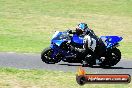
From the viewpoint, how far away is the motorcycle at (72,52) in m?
18.5

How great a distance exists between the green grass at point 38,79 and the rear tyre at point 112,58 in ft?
8.75

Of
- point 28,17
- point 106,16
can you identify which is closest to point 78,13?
point 106,16

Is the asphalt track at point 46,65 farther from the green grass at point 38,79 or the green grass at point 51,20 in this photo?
the green grass at point 51,20

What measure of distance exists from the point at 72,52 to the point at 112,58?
1.69 metres

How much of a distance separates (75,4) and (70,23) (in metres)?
12.4

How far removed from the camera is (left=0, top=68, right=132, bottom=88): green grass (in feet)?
45.1

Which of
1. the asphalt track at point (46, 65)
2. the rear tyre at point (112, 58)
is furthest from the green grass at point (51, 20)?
the rear tyre at point (112, 58)

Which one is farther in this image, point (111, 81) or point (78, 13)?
point (78, 13)

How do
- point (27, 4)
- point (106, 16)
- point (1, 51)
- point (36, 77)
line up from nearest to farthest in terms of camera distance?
point (36, 77)
point (1, 51)
point (106, 16)
point (27, 4)

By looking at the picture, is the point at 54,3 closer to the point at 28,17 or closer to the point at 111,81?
the point at 28,17

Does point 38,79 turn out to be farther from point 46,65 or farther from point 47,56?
point 47,56

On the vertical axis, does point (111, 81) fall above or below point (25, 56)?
above

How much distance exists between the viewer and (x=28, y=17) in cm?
4147

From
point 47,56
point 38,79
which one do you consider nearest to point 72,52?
point 47,56
